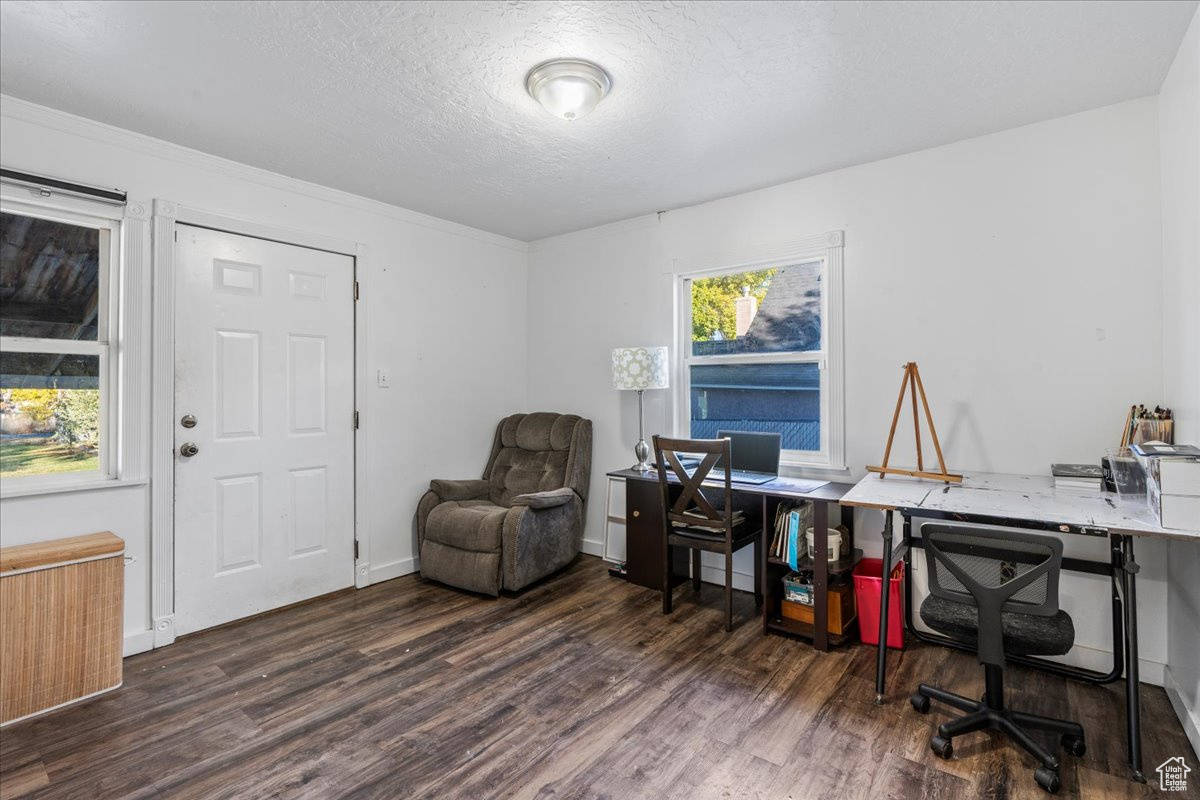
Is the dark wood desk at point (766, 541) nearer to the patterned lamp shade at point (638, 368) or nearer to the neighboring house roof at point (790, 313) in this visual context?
the patterned lamp shade at point (638, 368)

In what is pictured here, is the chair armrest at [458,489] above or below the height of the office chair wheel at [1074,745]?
above

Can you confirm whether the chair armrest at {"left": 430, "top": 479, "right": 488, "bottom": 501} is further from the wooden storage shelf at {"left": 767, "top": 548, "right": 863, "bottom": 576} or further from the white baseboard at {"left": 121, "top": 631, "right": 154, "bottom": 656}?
the wooden storage shelf at {"left": 767, "top": 548, "right": 863, "bottom": 576}

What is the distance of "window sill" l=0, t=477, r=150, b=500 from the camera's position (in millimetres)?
2352

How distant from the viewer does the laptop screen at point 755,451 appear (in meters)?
3.20

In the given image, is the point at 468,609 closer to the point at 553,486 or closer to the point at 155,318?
the point at 553,486

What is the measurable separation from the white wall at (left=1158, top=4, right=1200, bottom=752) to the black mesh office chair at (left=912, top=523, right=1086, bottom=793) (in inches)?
22.5

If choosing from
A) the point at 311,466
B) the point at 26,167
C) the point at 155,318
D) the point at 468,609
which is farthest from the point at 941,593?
the point at 26,167

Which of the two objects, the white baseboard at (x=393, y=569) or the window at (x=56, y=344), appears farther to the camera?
the white baseboard at (x=393, y=569)

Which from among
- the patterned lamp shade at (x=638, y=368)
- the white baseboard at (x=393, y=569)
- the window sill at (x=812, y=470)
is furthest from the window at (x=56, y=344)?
the window sill at (x=812, y=470)

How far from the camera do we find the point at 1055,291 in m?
2.58

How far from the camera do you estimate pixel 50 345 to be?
2.49 meters

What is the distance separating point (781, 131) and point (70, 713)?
3.88 meters

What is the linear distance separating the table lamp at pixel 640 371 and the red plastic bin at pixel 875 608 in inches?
54.9

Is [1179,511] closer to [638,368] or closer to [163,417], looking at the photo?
[638,368]
